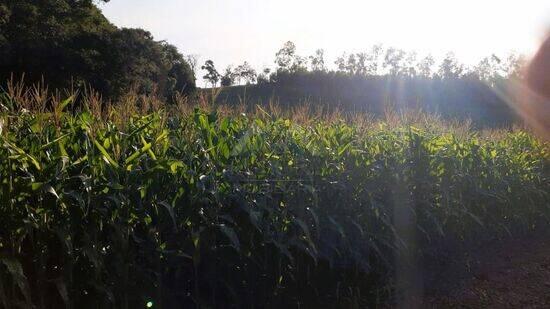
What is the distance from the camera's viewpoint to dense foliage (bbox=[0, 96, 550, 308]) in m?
3.15

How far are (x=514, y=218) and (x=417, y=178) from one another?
3.16m

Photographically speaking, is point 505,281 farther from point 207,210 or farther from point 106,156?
point 106,156

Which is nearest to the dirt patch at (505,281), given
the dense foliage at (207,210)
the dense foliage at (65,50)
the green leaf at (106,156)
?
the dense foliage at (207,210)

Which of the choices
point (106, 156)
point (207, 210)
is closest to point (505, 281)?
point (207, 210)

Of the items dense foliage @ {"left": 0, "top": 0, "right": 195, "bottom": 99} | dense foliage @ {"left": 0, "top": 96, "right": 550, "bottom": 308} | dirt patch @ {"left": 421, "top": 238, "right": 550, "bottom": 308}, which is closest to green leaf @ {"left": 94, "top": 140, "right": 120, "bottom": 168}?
dense foliage @ {"left": 0, "top": 96, "right": 550, "bottom": 308}

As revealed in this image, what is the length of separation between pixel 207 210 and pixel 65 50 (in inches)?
797

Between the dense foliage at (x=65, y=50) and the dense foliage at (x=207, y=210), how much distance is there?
15.3 m

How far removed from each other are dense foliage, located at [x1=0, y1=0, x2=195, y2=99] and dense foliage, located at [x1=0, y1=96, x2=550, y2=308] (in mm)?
15259

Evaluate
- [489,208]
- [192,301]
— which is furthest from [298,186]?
[489,208]

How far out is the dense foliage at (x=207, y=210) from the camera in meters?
3.15

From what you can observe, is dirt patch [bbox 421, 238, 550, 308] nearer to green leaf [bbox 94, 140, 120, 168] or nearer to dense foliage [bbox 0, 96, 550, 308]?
dense foliage [bbox 0, 96, 550, 308]

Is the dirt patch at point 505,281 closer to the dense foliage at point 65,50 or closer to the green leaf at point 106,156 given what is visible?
the green leaf at point 106,156

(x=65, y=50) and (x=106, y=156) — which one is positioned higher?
(x=65, y=50)

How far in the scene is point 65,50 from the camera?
21.9 meters
